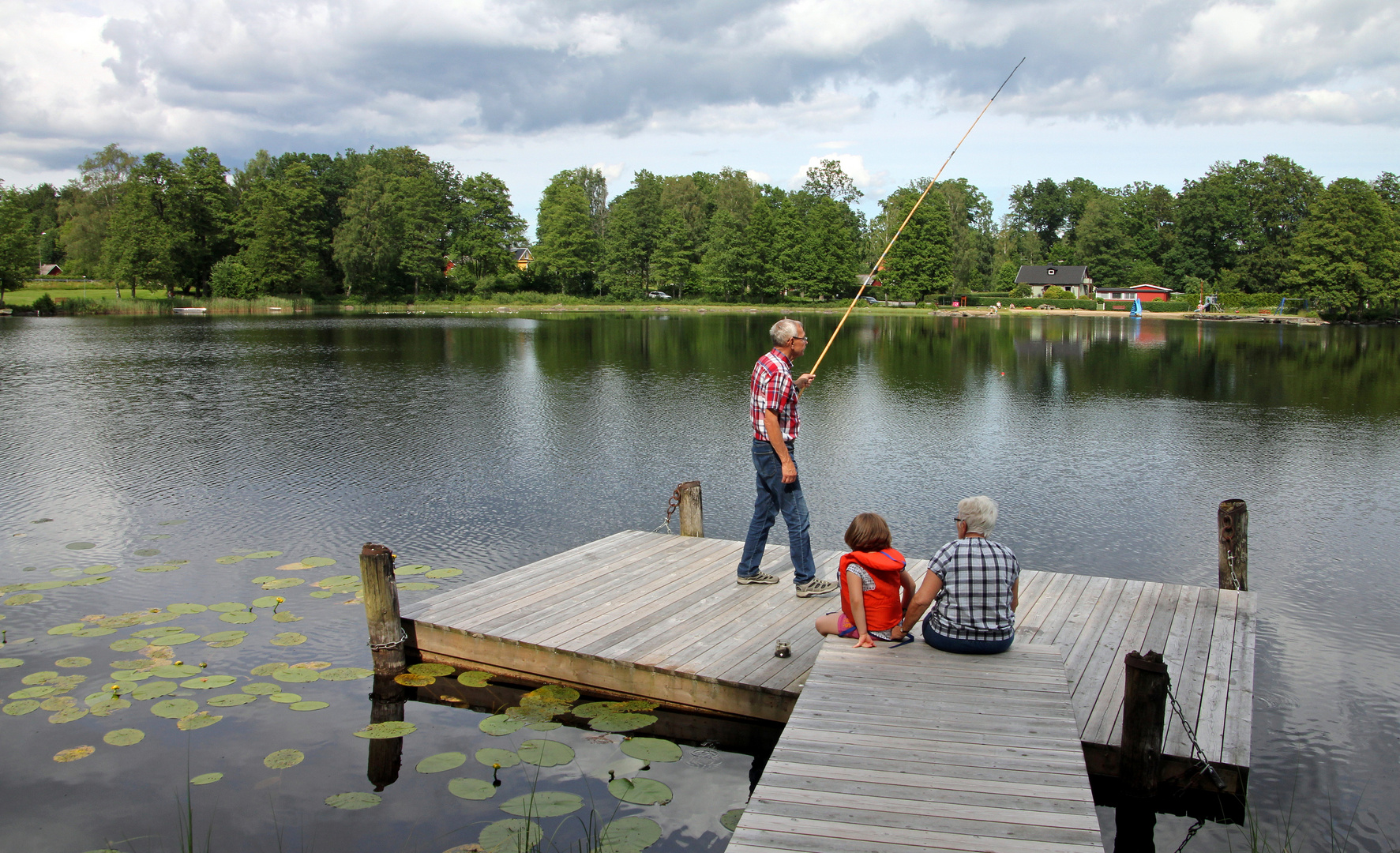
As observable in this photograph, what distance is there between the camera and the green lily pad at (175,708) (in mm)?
6121

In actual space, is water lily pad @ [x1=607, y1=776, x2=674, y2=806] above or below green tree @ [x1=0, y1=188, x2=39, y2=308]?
below

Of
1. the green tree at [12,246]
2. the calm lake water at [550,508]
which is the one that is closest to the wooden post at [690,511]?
the calm lake water at [550,508]

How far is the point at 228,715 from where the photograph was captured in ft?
20.3

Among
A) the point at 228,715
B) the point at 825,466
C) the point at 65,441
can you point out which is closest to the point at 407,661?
the point at 228,715

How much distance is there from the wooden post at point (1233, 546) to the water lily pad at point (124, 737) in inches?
327

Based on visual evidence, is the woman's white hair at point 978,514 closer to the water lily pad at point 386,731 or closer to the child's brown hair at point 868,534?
the child's brown hair at point 868,534

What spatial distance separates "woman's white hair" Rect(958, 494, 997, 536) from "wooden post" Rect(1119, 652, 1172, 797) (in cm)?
99

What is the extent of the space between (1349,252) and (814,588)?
75.9 metres

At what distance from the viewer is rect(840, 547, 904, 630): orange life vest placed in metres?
5.20

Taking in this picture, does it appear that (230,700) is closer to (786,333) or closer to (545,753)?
(545,753)

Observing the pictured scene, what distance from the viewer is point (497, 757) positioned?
5.61 m

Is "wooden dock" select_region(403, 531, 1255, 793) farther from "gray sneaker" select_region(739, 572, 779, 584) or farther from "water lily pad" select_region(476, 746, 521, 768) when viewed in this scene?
"water lily pad" select_region(476, 746, 521, 768)

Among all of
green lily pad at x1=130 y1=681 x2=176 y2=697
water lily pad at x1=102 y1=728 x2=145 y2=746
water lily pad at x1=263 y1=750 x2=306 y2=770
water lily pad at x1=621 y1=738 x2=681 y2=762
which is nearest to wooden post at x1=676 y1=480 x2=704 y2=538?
water lily pad at x1=621 y1=738 x2=681 y2=762

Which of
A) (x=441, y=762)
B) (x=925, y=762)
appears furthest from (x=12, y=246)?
(x=925, y=762)
